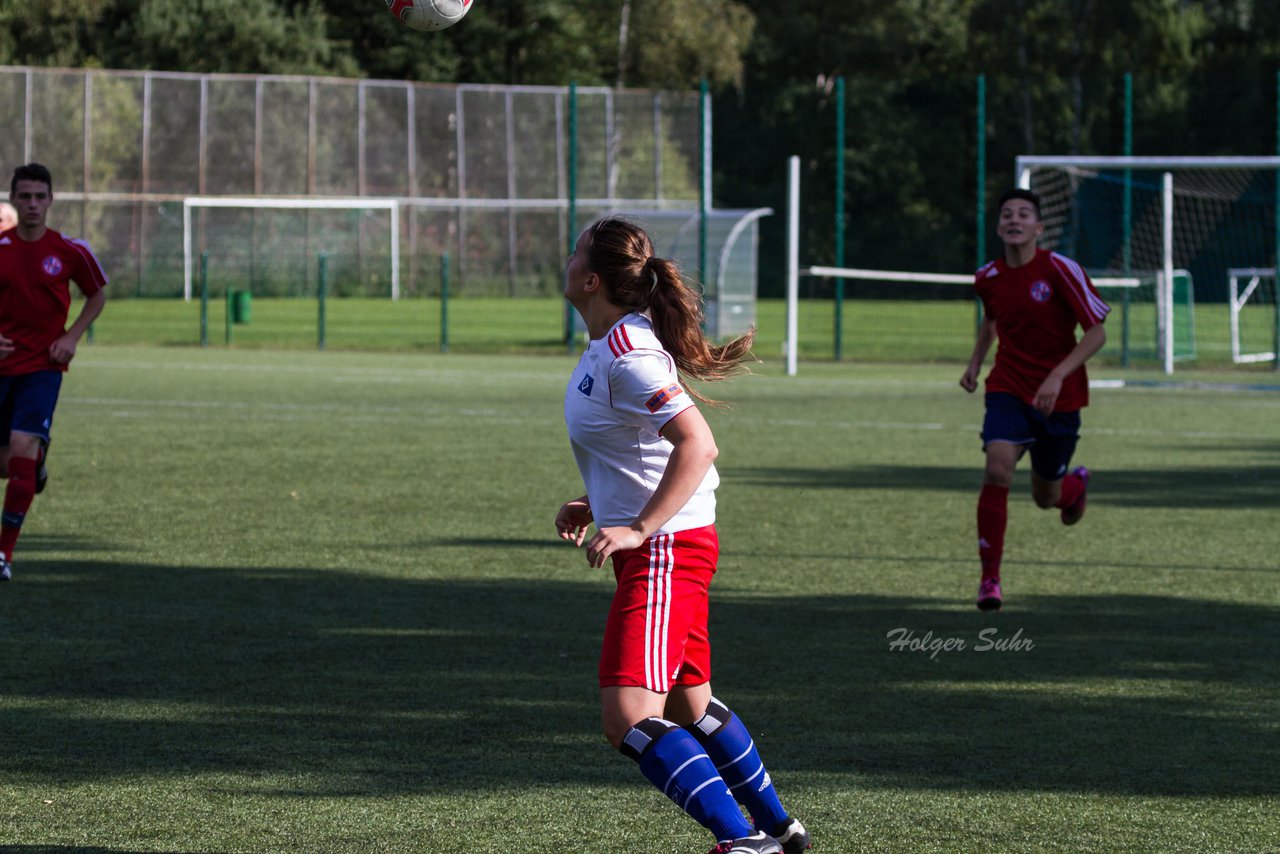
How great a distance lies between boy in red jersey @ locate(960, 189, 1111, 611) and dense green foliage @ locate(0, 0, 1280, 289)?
20429mm

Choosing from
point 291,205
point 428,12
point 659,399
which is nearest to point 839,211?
point 291,205

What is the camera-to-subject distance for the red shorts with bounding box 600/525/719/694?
3883 mm

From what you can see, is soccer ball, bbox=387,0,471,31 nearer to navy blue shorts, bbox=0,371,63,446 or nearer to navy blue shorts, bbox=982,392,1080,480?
navy blue shorts, bbox=0,371,63,446

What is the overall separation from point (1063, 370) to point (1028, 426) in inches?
19.3

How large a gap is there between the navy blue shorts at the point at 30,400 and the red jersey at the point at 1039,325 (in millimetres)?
4423

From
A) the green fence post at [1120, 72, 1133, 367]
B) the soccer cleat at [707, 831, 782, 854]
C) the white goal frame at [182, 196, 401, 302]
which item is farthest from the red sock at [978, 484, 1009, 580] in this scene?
the white goal frame at [182, 196, 401, 302]

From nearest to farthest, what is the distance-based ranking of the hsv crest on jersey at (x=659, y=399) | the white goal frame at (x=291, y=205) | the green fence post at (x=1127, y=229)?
the hsv crest on jersey at (x=659, y=399), the green fence post at (x=1127, y=229), the white goal frame at (x=291, y=205)

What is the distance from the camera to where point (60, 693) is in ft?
18.8

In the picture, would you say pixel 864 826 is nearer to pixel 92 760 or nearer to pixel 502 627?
pixel 92 760

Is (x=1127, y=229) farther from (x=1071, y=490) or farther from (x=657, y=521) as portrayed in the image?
(x=657, y=521)

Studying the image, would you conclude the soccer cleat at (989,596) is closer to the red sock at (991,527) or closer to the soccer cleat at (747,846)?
the red sock at (991,527)

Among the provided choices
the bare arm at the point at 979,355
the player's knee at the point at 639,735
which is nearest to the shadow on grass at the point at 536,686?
the player's knee at the point at 639,735

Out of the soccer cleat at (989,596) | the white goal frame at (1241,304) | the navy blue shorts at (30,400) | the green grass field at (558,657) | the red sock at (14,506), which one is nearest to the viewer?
the green grass field at (558,657)

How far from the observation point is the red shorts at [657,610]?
3.88 meters
